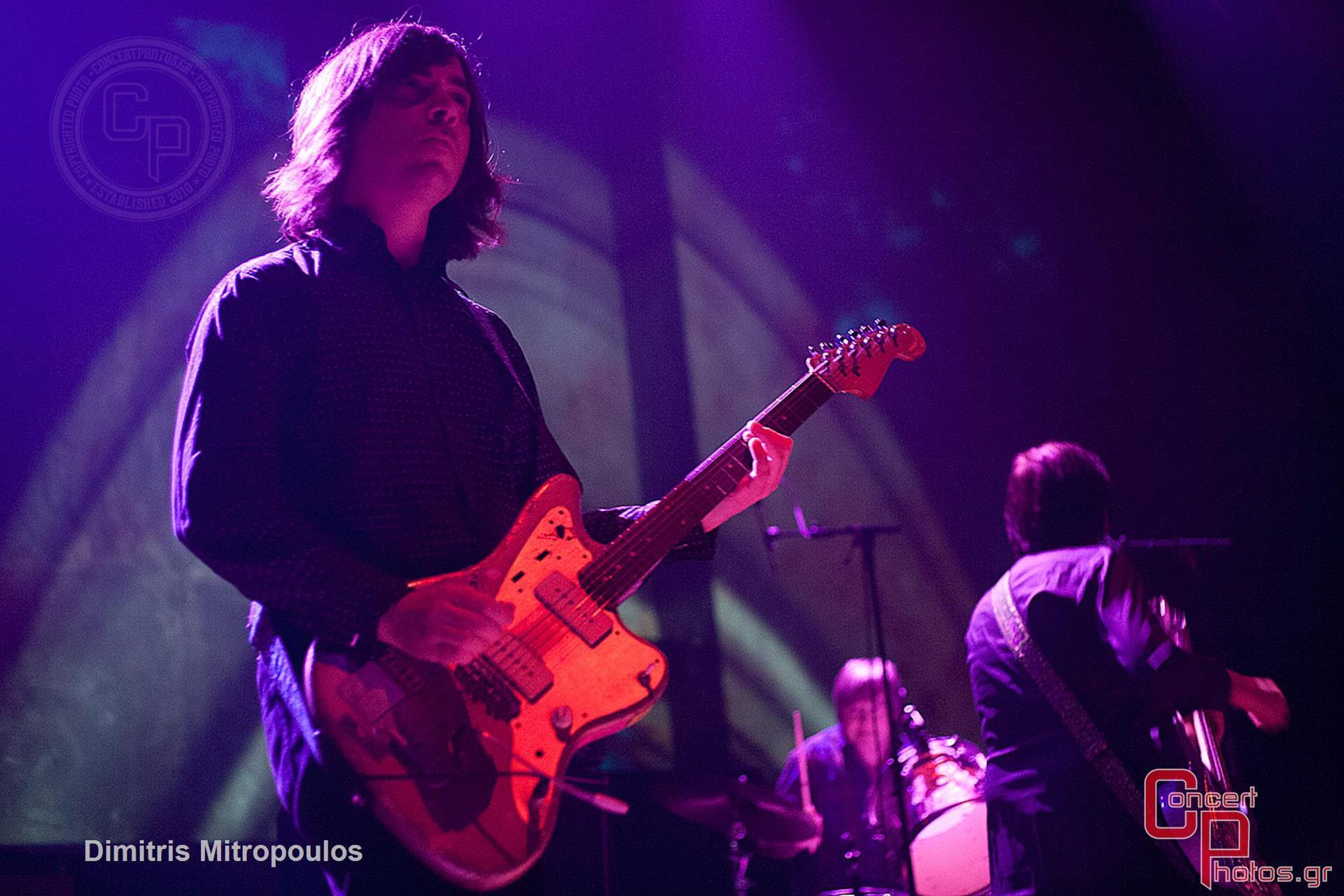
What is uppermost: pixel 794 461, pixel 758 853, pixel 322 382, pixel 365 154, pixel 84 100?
pixel 84 100

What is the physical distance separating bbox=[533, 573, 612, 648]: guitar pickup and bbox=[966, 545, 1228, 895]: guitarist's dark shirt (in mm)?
1722

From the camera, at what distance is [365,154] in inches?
80.8

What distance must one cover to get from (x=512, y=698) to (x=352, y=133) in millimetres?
1143

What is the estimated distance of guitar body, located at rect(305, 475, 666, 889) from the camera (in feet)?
4.95

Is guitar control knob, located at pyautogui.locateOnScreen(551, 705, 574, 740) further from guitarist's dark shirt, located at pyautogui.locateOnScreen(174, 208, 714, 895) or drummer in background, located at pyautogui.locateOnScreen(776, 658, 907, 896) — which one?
drummer in background, located at pyautogui.locateOnScreen(776, 658, 907, 896)

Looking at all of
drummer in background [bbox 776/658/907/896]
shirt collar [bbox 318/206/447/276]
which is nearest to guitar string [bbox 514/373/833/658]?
shirt collar [bbox 318/206/447/276]

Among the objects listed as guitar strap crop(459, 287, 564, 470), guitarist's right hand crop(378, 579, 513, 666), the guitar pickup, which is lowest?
guitarist's right hand crop(378, 579, 513, 666)

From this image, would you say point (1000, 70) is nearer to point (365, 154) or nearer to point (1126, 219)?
point (1126, 219)

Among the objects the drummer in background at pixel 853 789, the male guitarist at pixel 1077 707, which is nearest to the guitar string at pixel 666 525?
the male guitarist at pixel 1077 707

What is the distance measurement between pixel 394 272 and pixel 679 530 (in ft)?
2.33

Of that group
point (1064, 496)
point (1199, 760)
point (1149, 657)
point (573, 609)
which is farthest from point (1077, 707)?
point (573, 609)

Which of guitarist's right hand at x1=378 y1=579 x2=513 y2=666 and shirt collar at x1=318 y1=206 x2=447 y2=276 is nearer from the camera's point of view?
guitarist's right hand at x1=378 y1=579 x2=513 y2=666

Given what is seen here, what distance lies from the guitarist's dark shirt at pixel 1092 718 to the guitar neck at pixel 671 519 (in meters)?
1.25

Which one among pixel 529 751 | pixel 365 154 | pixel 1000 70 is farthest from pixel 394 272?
pixel 1000 70
